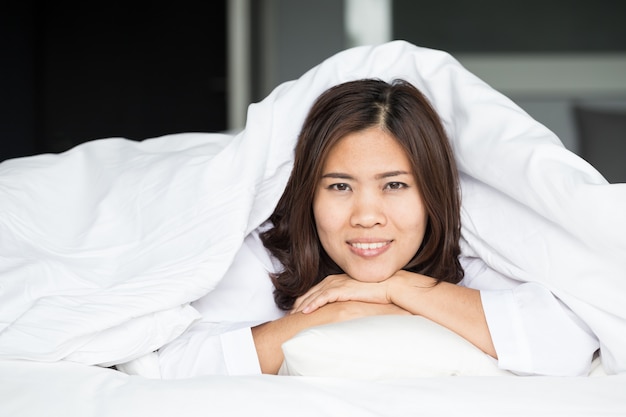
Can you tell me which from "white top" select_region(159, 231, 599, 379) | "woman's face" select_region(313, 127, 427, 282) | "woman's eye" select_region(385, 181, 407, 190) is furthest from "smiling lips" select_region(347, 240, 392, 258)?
"white top" select_region(159, 231, 599, 379)

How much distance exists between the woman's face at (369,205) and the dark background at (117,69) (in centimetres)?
355

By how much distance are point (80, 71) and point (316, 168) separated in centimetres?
379

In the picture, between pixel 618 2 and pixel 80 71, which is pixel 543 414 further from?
pixel 80 71

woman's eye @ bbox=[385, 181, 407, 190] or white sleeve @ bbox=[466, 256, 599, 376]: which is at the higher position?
woman's eye @ bbox=[385, 181, 407, 190]

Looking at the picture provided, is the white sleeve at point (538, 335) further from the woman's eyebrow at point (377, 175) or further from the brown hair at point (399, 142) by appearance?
the woman's eyebrow at point (377, 175)

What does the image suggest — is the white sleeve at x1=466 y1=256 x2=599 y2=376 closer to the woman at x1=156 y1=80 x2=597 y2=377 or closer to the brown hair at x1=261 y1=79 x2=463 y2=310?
the woman at x1=156 y1=80 x2=597 y2=377

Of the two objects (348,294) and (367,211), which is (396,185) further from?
(348,294)

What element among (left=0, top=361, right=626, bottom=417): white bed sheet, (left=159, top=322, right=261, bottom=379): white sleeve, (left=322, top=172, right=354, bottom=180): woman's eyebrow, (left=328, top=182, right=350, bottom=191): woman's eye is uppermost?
(left=322, top=172, right=354, bottom=180): woman's eyebrow

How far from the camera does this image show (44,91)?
4.98 meters

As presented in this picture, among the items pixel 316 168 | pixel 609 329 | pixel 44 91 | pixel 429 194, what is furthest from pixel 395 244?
pixel 44 91

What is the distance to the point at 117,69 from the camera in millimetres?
Result: 4953

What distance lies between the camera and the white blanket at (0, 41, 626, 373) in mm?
1282

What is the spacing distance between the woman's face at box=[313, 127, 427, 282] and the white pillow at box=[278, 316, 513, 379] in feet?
0.89

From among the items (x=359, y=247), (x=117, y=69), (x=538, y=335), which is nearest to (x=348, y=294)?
(x=359, y=247)
